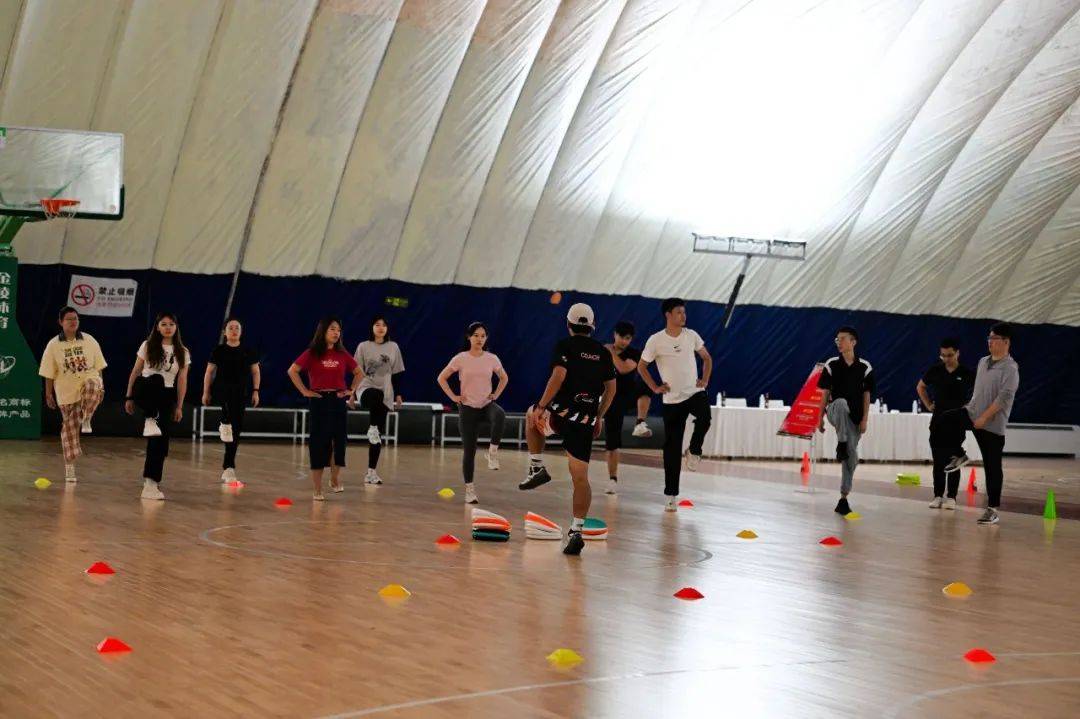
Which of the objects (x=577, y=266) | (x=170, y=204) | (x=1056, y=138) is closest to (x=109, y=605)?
(x=170, y=204)

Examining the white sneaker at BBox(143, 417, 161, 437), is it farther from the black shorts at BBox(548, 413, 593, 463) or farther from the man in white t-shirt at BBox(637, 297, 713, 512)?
the man in white t-shirt at BBox(637, 297, 713, 512)

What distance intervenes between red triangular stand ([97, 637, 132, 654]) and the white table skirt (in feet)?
65.6

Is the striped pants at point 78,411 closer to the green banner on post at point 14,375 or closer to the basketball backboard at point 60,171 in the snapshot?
the basketball backboard at point 60,171

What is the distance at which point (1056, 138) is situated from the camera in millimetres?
30125

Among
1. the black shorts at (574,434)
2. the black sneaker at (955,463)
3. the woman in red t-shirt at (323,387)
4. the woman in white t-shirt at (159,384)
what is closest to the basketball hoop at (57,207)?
the woman in white t-shirt at (159,384)

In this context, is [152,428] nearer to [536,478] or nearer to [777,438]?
[536,478]

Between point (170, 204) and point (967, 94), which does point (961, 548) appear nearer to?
point (170, 204)

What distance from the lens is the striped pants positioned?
46.2 ft

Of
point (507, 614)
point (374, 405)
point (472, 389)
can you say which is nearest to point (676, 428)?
point (472, 389)

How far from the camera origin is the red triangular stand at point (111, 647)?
6.30 meters

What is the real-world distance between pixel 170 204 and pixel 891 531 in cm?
1522

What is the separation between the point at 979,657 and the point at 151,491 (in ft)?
29.9

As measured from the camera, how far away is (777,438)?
1045 inches

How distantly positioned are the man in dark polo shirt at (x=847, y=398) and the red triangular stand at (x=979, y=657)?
800 centimetres
